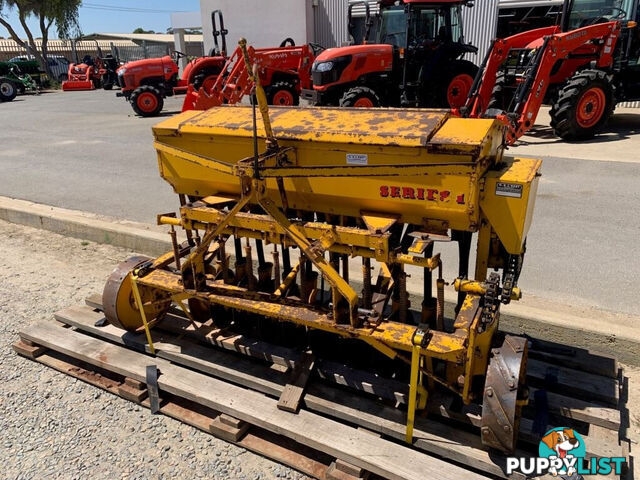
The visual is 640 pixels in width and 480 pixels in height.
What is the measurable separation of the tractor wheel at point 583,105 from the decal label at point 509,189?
7.79m

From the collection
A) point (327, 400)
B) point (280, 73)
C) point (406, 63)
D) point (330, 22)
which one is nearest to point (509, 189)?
point (327, 400)

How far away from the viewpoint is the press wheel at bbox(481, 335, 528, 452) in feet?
8.05

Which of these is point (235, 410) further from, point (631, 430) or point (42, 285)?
point (42, 285)

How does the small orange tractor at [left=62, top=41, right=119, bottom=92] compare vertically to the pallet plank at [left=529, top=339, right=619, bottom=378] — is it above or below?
above

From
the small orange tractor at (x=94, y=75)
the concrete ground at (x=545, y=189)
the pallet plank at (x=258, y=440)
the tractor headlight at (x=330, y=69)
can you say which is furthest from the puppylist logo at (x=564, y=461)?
the small orange tractor at (x=94, y=75)

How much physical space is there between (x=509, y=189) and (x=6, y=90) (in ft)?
80.1

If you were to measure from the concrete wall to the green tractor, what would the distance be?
9.23 meters

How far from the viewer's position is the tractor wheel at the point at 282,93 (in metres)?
12.5

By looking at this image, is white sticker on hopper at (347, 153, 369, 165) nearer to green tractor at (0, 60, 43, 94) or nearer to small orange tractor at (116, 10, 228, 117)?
small orange tractor at (116, 10, 228, 117)

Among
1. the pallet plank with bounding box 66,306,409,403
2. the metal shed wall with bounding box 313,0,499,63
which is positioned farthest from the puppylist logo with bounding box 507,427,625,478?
the metal shed wall with bounding box 313,0,499,63

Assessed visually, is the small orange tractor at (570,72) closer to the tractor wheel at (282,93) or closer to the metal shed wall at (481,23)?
the tractor wheel at (282,93)

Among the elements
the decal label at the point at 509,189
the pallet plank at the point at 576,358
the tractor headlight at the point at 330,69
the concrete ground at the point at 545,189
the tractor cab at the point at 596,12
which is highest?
the tractor cab at the point at 596,12

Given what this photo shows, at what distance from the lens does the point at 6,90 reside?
2166 cm

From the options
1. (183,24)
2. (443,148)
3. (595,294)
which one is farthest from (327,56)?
(183,24)
